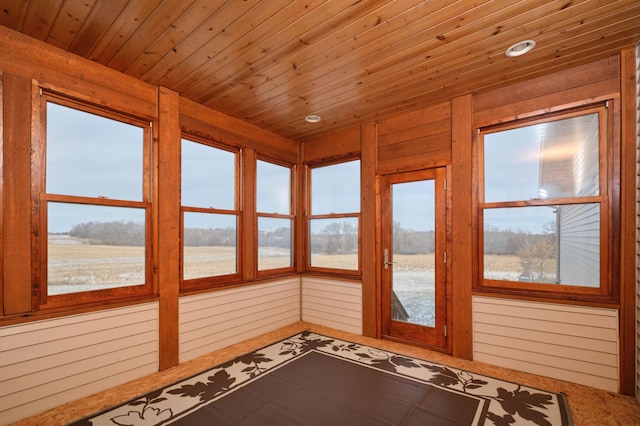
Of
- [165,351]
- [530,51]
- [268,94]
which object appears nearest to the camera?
[530,51]

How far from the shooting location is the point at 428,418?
2.24 m

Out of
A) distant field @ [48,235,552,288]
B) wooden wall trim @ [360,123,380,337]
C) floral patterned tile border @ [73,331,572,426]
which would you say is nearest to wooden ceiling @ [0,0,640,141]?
wooden wall trim @ [360,123,380,337]

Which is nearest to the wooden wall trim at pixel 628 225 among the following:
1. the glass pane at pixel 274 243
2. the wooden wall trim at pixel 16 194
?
the glass pane at pixel 274 243

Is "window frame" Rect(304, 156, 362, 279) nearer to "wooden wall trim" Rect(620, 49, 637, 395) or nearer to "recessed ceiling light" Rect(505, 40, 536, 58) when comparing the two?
"recessed ceiling light" Rect(505, 40, 536, 58)

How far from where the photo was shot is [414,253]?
12.3 feet

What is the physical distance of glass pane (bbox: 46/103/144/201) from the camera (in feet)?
8.20

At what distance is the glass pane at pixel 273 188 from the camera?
428 centimetres

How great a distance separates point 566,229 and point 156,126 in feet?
13.6

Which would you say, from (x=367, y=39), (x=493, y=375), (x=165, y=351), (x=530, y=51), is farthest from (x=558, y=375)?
(x=165, y=351)

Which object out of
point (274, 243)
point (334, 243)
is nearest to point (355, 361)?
point (334, 243)

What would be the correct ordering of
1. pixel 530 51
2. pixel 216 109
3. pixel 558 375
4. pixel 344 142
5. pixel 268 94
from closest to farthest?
pixel 530 51 → pixel 558 375 → pixel 268 94 → pixel 216 109 → pixel 344 142

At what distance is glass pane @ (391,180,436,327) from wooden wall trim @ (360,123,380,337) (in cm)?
25

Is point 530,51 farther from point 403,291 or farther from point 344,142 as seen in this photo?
point 403,291

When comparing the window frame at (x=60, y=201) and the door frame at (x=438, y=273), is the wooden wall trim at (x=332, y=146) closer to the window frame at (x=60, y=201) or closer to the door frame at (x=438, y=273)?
the door frame at (x=438, y=273)
